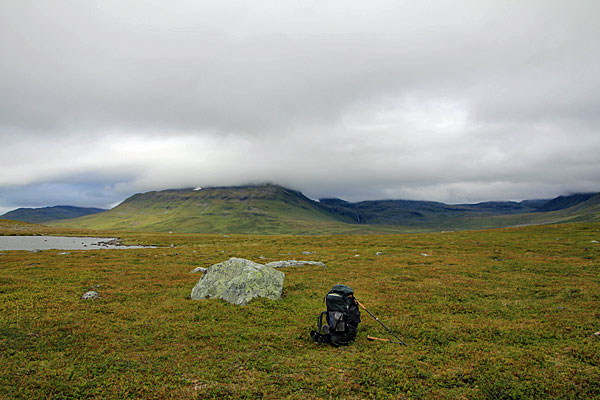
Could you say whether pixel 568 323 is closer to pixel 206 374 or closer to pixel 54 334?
pixel 206 374

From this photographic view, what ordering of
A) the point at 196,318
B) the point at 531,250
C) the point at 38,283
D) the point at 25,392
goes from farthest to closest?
the point at 531,250, the point at 38,283, the point at 196,318, the point at 25,392

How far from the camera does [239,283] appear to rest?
818 inches

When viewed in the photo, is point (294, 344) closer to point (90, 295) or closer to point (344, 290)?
point (344, 290)

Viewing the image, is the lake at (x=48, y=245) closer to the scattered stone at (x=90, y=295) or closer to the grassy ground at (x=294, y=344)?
the grassy ground at (x=294, y=344)

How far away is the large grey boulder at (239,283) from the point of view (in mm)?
20317

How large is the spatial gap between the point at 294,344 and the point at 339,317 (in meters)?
2.56

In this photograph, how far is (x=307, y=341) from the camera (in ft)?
45.1

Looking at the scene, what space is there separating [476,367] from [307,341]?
711 cm

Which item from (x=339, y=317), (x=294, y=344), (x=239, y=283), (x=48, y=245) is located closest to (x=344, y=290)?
(x=339, y=317)

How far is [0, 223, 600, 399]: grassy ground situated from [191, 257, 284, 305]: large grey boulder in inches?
35.7

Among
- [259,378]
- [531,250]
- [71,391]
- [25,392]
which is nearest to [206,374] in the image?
[259,378]

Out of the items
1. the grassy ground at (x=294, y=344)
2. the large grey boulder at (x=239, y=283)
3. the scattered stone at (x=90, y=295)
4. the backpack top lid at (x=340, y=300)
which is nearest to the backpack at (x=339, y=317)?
the backpack top lid at (x=340, y=300)

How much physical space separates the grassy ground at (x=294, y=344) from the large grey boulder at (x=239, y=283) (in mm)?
908

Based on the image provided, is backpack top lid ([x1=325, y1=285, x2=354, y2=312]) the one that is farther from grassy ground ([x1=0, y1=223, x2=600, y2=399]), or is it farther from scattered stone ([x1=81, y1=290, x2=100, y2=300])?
scattered stone ([x1=81, y1=290, x2=100, y2=300])
